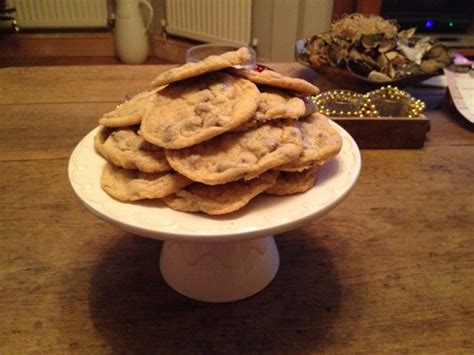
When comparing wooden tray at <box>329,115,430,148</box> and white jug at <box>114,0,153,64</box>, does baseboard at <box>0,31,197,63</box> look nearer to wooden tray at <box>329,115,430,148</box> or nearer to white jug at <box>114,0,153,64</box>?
white jug at <box>114,0,153,64</box>

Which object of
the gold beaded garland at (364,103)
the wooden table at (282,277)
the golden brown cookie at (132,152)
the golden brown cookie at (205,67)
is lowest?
the wooden table at (282,277)

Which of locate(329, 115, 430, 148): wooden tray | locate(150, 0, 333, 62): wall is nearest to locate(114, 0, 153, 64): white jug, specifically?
locate(150, 0, 333, 62): wall

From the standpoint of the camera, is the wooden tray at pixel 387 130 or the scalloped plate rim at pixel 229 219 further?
the wooden tray at pixel 387 130

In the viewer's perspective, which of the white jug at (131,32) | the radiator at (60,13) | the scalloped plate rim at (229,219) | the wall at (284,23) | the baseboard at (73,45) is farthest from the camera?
the baseboard at (73,45)

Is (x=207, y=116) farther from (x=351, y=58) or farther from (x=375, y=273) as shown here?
(x=351, y=58)

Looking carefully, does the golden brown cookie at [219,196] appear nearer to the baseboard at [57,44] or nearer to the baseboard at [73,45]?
the baseboard at [73,45]

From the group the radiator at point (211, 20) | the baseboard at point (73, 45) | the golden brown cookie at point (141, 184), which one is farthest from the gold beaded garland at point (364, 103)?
the baseboard at point (73, 45)

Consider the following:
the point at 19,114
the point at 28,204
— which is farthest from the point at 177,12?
the point at 28,204
